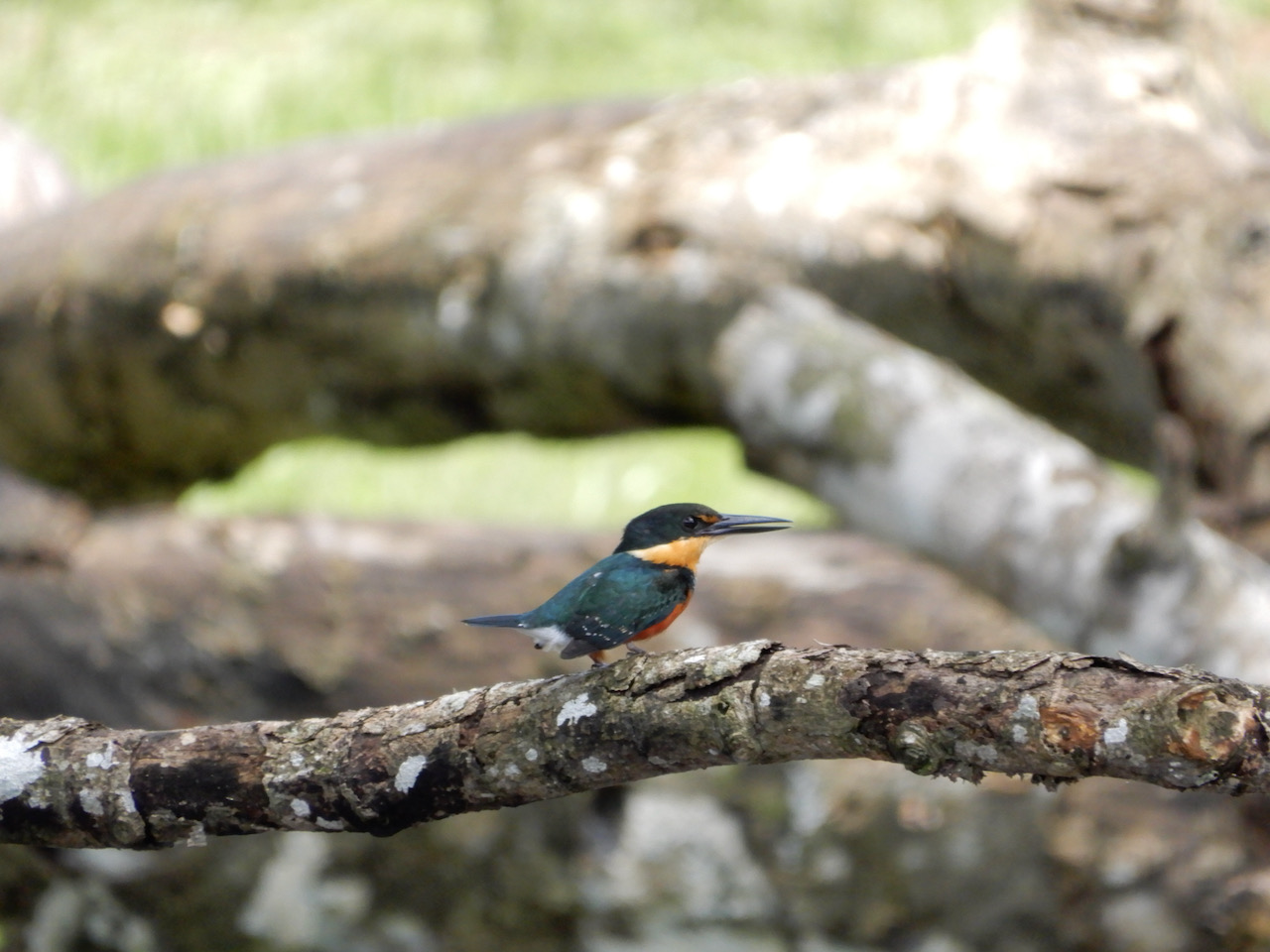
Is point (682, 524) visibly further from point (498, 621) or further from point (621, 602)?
point (498, 621)

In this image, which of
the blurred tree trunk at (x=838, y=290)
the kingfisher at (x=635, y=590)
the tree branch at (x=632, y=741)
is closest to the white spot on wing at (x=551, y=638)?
the kingfisher at (x=635, y=590)

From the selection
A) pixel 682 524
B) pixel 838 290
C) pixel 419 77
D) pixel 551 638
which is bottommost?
pixel 419 77

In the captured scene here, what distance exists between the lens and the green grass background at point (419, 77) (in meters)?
7.82

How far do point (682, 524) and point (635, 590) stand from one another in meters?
0.10

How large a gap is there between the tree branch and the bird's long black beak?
0.53 ft

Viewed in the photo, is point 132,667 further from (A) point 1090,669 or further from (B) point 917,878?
(A) point 1090,669

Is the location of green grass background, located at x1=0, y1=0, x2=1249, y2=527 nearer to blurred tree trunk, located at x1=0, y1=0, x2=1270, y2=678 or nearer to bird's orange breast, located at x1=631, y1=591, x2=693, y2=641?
blurred tree trunk, located at x1=0, y1=0, x2=1270, y2=678

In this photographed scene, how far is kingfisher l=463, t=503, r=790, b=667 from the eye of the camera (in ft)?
5.36

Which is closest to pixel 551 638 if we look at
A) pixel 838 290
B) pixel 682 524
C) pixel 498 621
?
pixel 498 621

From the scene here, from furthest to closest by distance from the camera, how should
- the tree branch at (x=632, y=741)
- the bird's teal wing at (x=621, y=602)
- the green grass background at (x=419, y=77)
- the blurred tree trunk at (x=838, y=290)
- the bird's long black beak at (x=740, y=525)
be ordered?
the green grass background at (x=419, y=77) < the blurred tree trunk at (x=838, y=290) < the bird's teal wing at (x=621, y=602) < the bird's long black beak at (x=740, y=525) < the tree branch at (x=632, y=741)

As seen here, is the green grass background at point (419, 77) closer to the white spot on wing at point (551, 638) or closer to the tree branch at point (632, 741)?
the white spot on wing at point (551, 638)

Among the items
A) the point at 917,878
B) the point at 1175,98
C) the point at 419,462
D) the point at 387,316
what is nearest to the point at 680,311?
the point at 387,316

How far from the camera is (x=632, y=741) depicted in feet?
4.71

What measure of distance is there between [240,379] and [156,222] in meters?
0.57
